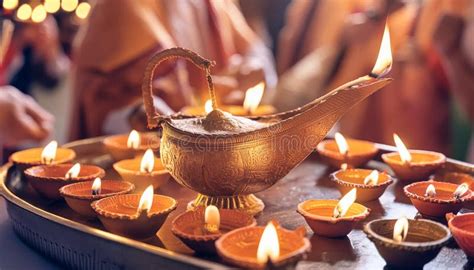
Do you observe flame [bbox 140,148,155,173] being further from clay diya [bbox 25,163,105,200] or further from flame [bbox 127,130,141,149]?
flame [bbox 127,130,141,149]

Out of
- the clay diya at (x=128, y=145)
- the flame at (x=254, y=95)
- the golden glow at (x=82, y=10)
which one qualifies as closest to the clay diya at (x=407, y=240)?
the flame at (x=254, y=95)

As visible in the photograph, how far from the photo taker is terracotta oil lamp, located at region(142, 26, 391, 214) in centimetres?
136

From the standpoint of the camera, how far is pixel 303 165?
1904mm

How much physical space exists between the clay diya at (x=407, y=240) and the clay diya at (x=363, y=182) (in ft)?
0.91

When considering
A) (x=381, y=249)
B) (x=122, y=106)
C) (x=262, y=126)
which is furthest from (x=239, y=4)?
(x=381, y=249)

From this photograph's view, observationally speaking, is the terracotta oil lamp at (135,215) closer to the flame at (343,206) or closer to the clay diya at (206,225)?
the clay diya at (206,225)

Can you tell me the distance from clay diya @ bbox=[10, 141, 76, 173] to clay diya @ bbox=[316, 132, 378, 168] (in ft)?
2.23

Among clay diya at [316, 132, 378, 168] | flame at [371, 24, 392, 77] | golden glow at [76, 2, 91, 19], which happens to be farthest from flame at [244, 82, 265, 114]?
golden glow at [76, 2, 91, 19]

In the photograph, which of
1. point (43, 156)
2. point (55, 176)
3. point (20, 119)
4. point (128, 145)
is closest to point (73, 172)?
point (55, 176)

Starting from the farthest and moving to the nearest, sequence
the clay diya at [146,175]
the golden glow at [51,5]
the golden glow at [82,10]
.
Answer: the golden glow at [82,10], the golden glow at [51,5], the clay diya at [146,175]

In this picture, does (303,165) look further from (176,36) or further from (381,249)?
(176,36)

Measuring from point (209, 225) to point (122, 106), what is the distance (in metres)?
1.40

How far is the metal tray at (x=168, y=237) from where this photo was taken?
1.15 meters

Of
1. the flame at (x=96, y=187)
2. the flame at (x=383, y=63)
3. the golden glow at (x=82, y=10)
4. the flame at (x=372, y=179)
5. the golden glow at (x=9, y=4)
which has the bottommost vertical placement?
the flame at (x=372, y=179)
